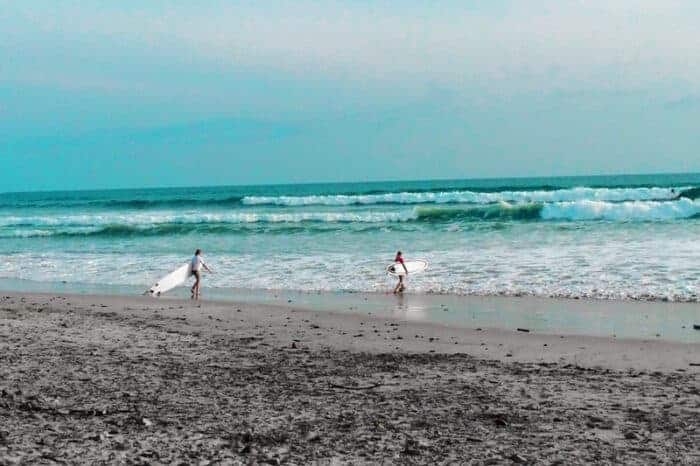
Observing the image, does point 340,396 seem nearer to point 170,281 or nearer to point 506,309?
point 506,309

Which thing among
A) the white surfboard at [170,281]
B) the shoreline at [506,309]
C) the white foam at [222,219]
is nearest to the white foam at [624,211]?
the white foam at [222,219]

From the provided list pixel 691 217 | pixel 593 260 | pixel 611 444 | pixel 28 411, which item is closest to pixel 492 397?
pixel 611 444

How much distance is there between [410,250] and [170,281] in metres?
9.04

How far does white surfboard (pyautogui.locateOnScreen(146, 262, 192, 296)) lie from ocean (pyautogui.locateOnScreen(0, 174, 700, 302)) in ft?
2.82

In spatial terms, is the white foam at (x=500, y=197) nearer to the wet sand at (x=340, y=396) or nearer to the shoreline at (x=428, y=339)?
the shoreline at (x=428, y=339)

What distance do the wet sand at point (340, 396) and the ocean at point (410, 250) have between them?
5.70 m

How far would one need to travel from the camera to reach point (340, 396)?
6820 millimetres

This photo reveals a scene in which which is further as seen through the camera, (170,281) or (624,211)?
(624,211)

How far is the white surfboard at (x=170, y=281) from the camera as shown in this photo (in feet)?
54.3

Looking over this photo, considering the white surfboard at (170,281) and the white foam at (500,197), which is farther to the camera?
the white foam at (500,197)

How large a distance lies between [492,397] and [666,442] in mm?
1623

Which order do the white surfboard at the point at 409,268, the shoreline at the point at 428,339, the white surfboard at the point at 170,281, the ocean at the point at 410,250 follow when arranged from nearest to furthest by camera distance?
1. the shoreline at the point at 428,339
2. the ocean at the point at 410,250
3. the white surfboard at the point at 170,281
4. the white surfboard at the point at 409,268

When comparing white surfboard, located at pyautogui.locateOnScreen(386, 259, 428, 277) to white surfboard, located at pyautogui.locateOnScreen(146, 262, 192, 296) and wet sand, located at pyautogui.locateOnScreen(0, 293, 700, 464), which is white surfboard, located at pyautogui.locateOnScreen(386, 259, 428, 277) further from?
wet sand, located at pyautogui.locateOnScreen(0, 293, 700, 464)

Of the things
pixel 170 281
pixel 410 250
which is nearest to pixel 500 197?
pixel 410 250
